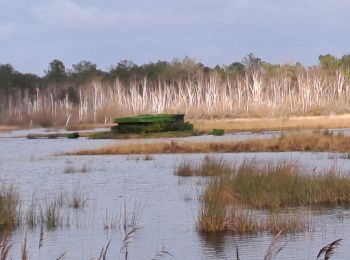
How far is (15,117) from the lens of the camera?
10306 centimetres

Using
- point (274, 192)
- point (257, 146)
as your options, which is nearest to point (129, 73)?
point (257, 146)

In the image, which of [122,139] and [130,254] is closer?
[130,254]

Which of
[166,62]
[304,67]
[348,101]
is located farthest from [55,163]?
[166,62]

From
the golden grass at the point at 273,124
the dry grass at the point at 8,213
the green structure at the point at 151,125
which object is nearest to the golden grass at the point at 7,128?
the golden grass at the point at 273,124

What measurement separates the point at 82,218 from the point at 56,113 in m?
83.6

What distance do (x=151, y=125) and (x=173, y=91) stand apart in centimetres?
4523

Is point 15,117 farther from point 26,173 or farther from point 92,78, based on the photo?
point 26,173

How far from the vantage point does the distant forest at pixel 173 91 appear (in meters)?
91.9

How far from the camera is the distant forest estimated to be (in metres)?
91.9

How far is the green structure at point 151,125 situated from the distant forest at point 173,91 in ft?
83.1

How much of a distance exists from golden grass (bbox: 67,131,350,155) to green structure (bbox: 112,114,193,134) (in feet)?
49.8

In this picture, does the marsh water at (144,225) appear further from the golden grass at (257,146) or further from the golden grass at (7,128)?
the golden grass at (7,128)

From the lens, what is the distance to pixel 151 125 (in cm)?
5947

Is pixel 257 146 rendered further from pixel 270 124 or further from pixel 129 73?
pixel 129 73
